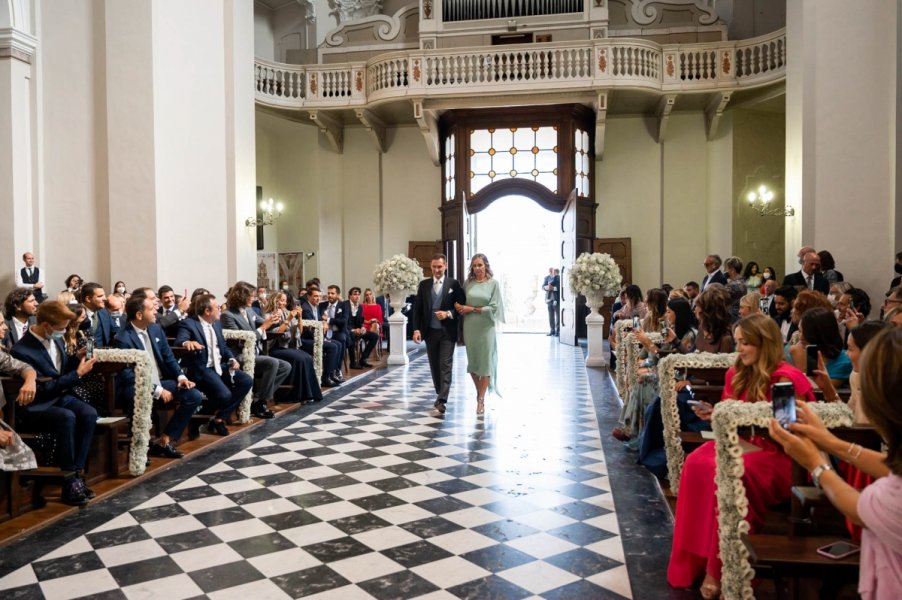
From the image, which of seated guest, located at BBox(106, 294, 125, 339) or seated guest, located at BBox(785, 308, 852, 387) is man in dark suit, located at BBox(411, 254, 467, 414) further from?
seated guest, located at BBox(785, 308, 852, 387)

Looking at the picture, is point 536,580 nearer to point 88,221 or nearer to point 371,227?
point 88,221

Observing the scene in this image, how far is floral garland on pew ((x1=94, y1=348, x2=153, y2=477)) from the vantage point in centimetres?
525

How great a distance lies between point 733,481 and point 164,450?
4.60 m

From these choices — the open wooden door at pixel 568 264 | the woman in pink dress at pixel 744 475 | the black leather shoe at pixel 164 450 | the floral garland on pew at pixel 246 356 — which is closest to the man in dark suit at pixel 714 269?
the open wooden door at pixel 568 264

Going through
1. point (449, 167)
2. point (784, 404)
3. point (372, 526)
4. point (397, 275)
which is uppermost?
point (449, 167)

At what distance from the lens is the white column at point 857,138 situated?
27.7ft

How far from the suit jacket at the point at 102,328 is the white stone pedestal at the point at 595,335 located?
7367 millimetres

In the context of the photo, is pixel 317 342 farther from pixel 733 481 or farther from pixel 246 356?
pixel 733 481

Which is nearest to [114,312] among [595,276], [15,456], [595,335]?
[15,456]

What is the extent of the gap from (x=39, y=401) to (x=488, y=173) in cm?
1248

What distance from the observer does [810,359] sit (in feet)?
13.2

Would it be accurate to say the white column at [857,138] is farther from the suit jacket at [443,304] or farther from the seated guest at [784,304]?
the suit jacket at [443,304]

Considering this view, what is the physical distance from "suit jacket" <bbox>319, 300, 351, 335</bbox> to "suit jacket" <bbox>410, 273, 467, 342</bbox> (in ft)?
9.87

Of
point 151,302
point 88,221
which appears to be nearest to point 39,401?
point 151,302
